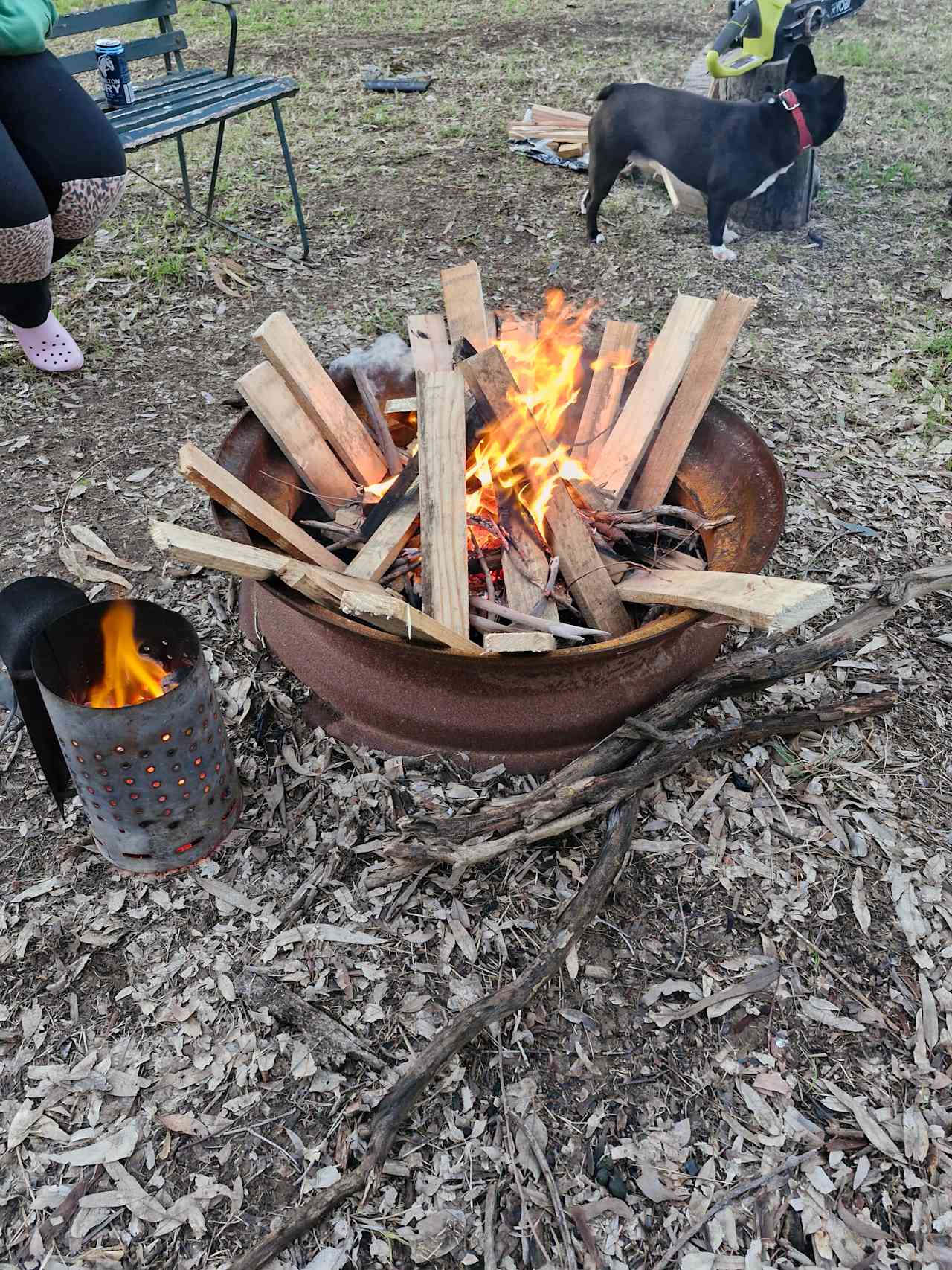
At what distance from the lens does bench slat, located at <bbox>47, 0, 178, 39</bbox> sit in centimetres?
535

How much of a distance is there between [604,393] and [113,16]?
15.0 feet

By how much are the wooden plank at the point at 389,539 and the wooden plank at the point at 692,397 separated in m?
0.83

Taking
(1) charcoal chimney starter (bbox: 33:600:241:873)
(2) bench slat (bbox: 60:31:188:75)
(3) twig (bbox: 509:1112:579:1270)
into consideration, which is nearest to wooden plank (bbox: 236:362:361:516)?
(1) charcoal chimney starter (bbox: 33:600:241:873)

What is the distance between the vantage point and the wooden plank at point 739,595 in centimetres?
219

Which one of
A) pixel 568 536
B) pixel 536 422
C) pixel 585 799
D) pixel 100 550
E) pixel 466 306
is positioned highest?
pixel 466 306

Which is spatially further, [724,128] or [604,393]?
[724,128]

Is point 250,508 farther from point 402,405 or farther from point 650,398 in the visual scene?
point 650,398

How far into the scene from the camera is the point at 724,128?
5520mm

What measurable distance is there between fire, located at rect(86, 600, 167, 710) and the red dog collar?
511 centimetres

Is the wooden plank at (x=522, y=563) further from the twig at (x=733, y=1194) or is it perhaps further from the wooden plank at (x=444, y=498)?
the twig at (x=733, y=1194)

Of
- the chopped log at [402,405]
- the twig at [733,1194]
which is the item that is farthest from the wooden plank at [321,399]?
the twig at [733,1194]

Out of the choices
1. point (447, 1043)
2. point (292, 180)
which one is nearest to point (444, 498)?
point (447, 1043)

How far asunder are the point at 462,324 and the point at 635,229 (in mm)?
3541

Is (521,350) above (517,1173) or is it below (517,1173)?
above
